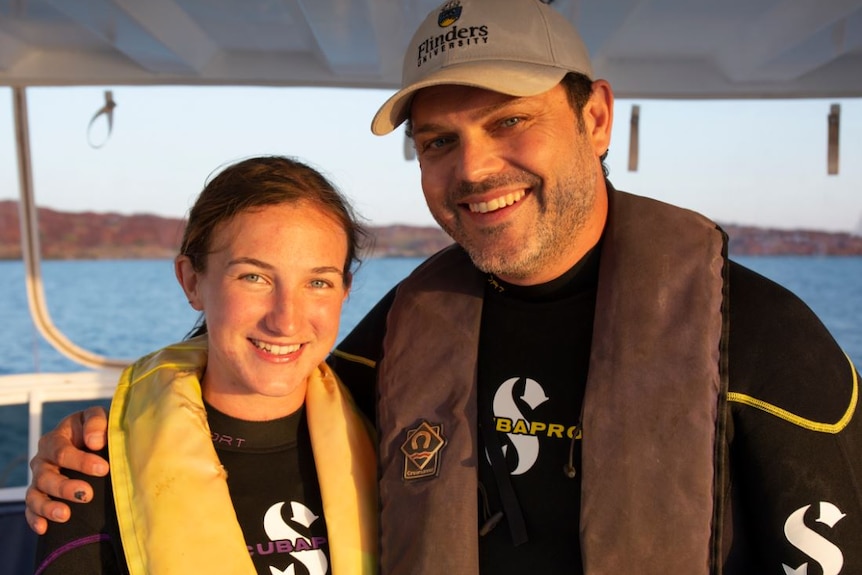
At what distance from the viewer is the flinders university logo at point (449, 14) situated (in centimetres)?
189

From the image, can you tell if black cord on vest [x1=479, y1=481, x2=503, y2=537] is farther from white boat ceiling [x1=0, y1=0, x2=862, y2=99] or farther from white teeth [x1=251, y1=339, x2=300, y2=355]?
white boat ceiling [x1=0, y1=0, x2=862, y2=99]

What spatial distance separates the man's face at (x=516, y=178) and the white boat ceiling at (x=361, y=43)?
1182 mm

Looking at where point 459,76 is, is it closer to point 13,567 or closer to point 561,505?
point 561,505

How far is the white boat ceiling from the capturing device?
2.97 metres

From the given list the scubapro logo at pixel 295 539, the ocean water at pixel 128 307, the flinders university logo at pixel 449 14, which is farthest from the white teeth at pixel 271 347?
the ocean water at pixel 128 307

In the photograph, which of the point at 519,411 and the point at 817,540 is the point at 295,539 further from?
the point at 817,540

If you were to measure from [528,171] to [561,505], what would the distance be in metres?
0.75

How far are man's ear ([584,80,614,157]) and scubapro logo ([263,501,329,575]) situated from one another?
1136 millimetres

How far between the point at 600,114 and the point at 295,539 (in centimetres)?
126

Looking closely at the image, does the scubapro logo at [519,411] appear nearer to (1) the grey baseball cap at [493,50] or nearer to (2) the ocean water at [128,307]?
(1) the grey baseball cap at [493,50]

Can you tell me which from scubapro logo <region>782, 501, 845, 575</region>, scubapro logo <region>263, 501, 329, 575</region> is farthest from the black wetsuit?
scubapro logo <region>263, 501, 329, 575</region>

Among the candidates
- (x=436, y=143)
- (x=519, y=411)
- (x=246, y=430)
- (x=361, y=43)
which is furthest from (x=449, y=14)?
(x=361, y=43)

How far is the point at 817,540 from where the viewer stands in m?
1.51

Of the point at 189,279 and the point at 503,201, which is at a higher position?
the point at 503,201
